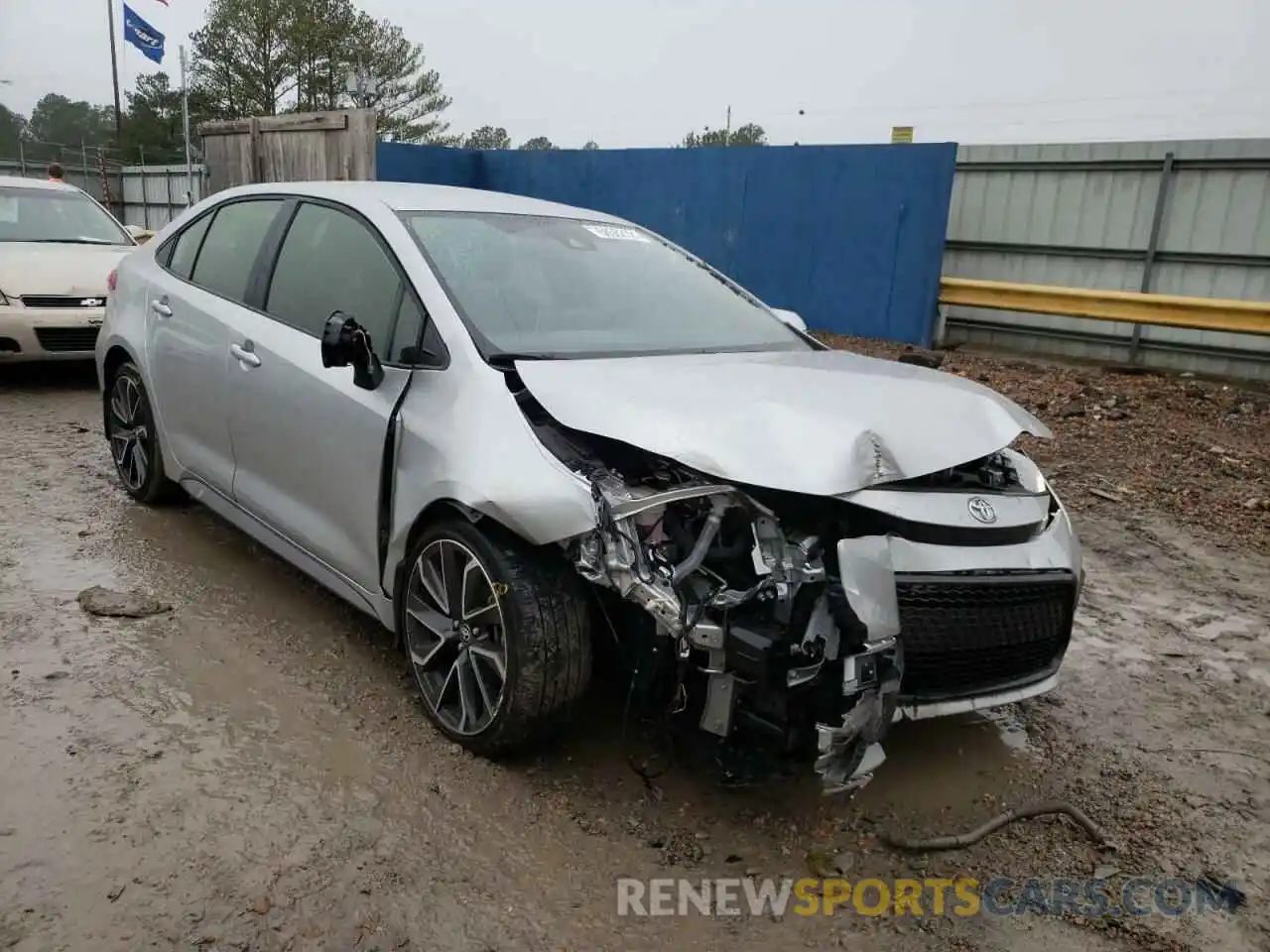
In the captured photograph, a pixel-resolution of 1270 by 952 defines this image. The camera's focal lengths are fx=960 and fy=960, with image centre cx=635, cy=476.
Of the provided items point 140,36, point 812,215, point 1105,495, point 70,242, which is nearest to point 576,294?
point 1105,495

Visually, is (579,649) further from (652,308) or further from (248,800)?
(652,308)

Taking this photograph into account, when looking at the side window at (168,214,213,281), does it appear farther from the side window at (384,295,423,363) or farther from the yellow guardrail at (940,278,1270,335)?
the yellow guardrail at (940,278,1270,335)

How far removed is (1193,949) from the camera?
232cm

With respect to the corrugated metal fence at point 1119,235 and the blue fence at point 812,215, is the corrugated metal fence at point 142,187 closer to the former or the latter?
the blue fence at point 812,215

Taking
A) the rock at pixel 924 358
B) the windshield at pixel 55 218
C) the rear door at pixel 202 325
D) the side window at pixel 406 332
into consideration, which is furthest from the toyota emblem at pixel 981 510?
the windshield at pixel 55 218

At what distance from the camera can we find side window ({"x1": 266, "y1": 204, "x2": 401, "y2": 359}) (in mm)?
3305

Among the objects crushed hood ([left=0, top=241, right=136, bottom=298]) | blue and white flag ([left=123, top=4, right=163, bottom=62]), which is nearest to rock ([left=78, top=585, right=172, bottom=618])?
crushed hood ([left=0, top=241, right=136, bottom=298])

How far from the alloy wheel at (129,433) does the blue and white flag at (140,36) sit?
20827mm

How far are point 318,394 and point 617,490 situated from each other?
4.36 feet

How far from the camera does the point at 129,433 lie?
493cm

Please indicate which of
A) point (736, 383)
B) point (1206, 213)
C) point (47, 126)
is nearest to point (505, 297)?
point (736, 383)

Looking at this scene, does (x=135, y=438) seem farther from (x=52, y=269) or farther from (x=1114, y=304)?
(x=1114, y=304)

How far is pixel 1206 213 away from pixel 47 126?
207 ft

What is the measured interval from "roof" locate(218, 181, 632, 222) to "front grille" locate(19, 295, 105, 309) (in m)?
4.05
